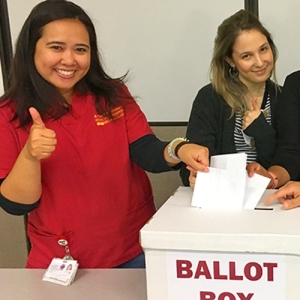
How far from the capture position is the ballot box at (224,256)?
0.87m

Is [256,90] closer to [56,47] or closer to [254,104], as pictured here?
[254,104]

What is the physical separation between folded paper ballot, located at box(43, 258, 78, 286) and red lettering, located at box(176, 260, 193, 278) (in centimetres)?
36

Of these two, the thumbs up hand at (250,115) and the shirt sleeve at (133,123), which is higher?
the shirt sleeve at (133,123)

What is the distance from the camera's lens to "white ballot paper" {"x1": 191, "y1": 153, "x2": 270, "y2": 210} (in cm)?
98

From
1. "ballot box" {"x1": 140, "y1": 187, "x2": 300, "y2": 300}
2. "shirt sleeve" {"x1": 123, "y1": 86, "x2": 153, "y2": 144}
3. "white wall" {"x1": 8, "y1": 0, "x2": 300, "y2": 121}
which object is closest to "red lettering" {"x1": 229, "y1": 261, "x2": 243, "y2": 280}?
"ballot box" {"x1": 140, "y1": 187, "x2": 300, "y2": 300}

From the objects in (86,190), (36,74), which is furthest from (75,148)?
(36,74)

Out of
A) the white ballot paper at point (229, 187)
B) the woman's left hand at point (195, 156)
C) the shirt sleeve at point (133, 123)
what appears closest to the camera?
the white ballot paper at point (229, 187)

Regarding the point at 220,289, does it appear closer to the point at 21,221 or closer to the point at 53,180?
the point at 53,180

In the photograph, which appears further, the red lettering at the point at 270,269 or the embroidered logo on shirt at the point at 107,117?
the embroidered logo on shirt at the point at 107,117

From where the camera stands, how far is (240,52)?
158cm

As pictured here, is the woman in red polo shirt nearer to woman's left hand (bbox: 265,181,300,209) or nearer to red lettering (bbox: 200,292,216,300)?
woman's left hand (bbox: 265,181,300,209)

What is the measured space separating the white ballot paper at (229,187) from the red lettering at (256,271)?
14 centimetres

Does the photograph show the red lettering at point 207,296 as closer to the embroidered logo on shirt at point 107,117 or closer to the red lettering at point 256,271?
the red lettering at point 256,271

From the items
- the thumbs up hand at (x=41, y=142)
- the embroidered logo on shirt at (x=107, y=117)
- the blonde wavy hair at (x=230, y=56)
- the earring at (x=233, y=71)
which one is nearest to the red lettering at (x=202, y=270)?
the thumbs up hand at (x=41, y=142)
